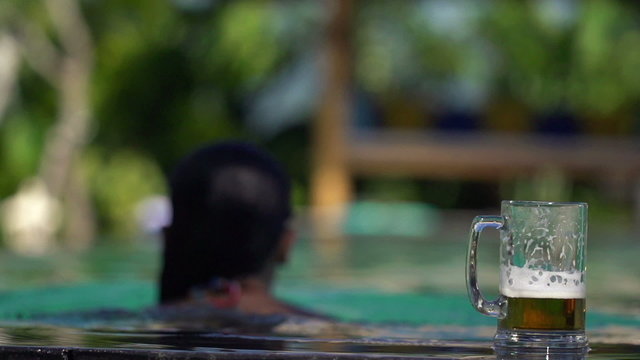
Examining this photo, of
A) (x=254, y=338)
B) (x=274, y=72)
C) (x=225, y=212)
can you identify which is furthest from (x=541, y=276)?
(x=274, y=72)

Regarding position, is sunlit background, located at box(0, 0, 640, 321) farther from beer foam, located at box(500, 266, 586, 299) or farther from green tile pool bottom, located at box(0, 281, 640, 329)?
beer foam, located at box(500, 266, 586, 299)

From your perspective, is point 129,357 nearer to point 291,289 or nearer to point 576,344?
point 576,344

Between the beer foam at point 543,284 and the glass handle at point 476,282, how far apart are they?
3 cm

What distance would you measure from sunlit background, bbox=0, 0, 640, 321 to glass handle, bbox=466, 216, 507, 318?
682 cm

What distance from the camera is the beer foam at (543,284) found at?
2.21 meters

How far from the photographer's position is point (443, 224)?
39.5 feet

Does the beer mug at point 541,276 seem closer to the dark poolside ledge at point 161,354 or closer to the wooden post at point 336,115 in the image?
the dark poolside ledge at point 161,354

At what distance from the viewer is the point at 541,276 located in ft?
7.27

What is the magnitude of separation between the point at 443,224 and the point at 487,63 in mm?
3092

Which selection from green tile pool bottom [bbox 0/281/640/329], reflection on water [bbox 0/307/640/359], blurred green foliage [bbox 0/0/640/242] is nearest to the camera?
reflection on water [bbox 0/307/640/359]

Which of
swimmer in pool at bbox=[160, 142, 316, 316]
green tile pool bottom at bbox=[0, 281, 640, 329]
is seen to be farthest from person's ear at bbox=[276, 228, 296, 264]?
green tile pool bottom at bbox=[0, 281, 640, 329]

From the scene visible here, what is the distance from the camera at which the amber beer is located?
220 centimetres

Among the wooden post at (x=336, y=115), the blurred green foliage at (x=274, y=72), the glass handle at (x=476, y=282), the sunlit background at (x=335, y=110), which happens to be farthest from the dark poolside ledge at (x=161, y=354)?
the blurred green foliage at (x=274, y=72)

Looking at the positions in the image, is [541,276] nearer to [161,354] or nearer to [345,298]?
[161,354]
